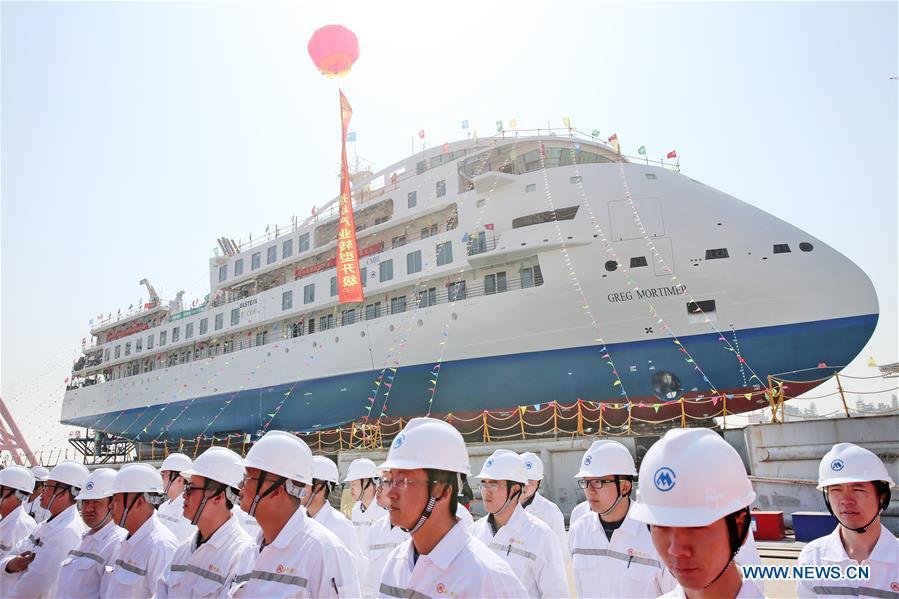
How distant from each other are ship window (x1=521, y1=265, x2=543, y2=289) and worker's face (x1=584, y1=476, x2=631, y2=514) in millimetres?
14101

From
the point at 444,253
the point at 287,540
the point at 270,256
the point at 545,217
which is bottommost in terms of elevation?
the point at 287,540

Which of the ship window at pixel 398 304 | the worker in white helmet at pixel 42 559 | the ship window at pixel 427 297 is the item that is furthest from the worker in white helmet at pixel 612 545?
the ship window at pixel 398 304

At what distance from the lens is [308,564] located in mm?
2891

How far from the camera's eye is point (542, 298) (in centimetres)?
1789

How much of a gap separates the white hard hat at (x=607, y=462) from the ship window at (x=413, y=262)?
16871 mm

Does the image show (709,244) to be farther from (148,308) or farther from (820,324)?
(148,308)

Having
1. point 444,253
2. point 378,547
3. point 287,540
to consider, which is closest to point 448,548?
point 287,540

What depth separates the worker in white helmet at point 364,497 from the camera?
274 inches

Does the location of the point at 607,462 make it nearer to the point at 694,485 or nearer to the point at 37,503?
the point at 694,485

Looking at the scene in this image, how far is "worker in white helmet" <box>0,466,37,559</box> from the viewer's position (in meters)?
5.81

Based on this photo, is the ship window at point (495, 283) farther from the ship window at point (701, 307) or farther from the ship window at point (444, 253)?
the ship window at point (701, 307)

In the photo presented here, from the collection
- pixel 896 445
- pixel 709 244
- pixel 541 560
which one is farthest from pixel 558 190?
pixel 541 560

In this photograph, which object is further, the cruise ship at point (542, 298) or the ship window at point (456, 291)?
the ship window at point (456, 291)

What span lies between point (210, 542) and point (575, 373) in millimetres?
15050
